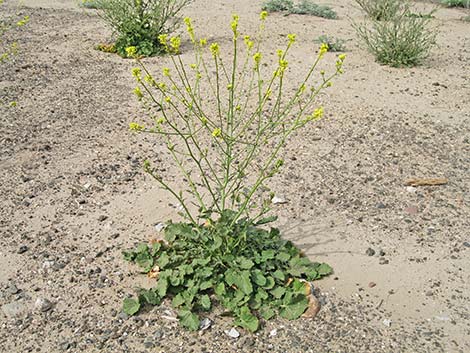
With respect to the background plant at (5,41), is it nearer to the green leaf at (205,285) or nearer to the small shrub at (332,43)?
the small shrub at (332,43)

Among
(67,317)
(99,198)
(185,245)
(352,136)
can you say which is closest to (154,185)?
(99,198)

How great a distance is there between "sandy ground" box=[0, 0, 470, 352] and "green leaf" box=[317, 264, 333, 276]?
0.22 ft

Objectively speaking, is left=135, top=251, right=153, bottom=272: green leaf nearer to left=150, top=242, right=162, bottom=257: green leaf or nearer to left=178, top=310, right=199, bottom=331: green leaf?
left=150, top=242, right=162, bottom=257: green leaf

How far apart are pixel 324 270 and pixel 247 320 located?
2.09 ft

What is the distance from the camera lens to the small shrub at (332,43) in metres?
7.63

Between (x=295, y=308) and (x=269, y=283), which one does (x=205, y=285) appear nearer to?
(x=269, y=283)

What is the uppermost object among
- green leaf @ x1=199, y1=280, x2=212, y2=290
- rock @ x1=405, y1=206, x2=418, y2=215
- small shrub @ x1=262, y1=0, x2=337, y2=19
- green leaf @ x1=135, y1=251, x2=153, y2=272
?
small shrub @ x1=262, y1=0, x2=337, y2=19

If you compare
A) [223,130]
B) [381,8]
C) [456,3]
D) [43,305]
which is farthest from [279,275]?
[456,3]

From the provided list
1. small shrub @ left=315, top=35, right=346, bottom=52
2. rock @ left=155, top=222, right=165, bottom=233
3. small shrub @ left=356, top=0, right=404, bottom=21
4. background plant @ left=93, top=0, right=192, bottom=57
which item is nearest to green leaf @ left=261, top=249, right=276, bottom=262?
rock @ left=155, top=222, right=165, bottom=233

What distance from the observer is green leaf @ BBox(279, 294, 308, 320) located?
126 inches

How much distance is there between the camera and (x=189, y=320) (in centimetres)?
312

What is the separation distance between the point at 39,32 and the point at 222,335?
631 centimetres

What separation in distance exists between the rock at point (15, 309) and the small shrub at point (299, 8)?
721cm

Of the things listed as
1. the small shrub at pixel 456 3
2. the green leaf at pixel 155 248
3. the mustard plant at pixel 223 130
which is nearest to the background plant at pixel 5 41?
the mustard plant at pixel 223 130
